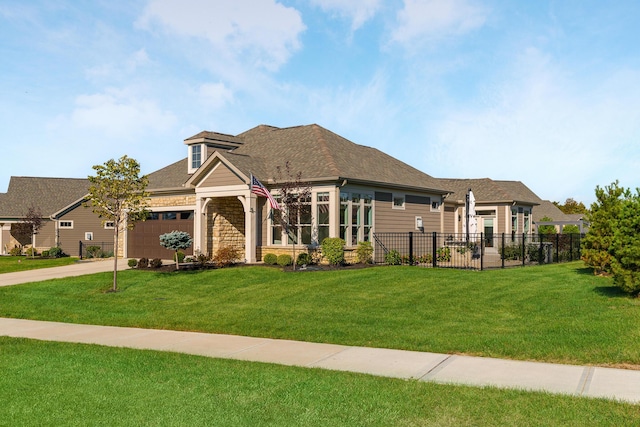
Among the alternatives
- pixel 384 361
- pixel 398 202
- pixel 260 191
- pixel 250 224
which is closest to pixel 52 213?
pixel 250 224

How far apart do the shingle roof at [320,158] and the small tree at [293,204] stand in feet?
1.77

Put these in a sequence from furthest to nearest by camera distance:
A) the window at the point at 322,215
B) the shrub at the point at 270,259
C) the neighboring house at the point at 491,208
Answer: the neighboring house at the point at 491,208 → the window at the point at 322,215 → the shrub at the point at 270,259

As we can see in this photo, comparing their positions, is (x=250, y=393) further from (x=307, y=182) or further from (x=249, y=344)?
(x=307, y=182)

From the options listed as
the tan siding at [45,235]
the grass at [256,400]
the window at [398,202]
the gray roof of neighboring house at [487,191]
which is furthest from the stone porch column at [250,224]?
the tan siding at [45,235]

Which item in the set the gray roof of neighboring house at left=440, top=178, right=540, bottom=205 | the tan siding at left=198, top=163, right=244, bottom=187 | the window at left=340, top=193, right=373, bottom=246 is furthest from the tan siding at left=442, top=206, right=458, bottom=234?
the tan siding at left=198, top=163, right=244, bottom=187

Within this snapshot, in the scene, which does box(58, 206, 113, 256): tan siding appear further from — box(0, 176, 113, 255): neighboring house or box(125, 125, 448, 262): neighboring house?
box(125, 125, 448, 262): neighboring house

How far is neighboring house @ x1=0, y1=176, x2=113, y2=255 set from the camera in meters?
39.1

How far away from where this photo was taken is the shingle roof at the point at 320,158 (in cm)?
2348

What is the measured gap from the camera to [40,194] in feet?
159

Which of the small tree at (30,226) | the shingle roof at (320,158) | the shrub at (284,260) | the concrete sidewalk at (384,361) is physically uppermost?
the shingle roof at (320,158)

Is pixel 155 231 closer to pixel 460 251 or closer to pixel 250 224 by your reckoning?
pixel 250 224

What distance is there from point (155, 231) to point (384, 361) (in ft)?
75.2

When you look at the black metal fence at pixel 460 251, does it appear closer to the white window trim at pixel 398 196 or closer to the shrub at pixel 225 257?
the white window trim at pixel 398 196

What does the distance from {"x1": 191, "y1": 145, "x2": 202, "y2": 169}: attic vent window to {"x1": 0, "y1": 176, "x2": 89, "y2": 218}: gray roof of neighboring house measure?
21.4 metres
